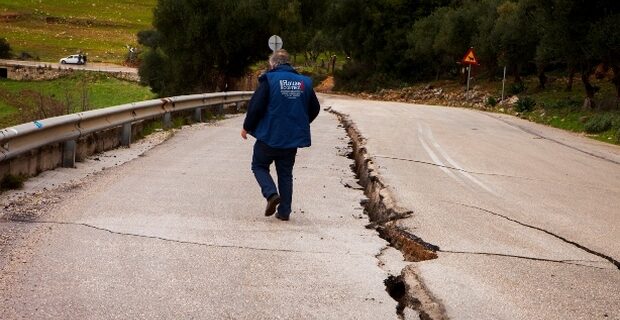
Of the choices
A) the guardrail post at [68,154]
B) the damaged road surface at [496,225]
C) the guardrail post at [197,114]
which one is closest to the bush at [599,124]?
the damaged road surface at [496,225]

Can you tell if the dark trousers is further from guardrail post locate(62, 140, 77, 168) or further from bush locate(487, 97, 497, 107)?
bush locate(487, 97, 497, 107)

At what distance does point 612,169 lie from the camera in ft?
46.7

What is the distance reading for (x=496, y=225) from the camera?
796 cm

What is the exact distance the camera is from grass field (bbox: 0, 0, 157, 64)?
302 ft

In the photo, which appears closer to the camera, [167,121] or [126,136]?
[126,136]

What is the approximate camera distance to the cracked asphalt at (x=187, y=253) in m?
4.94

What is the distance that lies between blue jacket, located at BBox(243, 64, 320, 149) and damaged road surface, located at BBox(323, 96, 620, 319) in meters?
1.22

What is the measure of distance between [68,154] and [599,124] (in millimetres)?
17177

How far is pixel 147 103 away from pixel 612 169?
8621 millimetres

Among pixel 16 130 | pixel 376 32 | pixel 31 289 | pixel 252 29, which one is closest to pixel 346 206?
pixel 16 130

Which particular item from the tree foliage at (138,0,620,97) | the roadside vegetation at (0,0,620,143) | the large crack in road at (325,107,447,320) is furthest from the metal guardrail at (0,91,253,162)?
the tree foliage at (138,0,620,97)

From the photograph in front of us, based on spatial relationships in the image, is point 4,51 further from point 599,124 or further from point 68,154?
point 68,154

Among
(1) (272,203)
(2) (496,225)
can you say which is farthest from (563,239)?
(1) (272,203)

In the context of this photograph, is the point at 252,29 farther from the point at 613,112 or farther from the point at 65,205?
the point at 65,205
